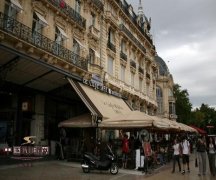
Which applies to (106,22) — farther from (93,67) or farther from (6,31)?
(6,31)

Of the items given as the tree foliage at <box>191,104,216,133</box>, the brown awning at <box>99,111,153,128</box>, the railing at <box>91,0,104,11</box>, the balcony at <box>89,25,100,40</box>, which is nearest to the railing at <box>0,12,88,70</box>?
the balcony at <box>89,25,100,40</box>

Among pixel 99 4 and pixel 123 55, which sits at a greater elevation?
pixel 99 4

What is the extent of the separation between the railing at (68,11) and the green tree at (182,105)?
1716 inches

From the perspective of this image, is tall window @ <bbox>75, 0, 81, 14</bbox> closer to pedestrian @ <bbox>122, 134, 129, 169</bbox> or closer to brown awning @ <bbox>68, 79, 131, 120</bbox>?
brown awning @ <bbox>68, 79, 131, 120</bbox>

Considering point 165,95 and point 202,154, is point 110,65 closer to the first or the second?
point 202,154

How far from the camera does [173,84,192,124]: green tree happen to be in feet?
201

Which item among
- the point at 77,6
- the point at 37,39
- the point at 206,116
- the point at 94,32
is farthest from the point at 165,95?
the point at 37,39

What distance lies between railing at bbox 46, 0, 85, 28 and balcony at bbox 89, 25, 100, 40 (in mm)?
992

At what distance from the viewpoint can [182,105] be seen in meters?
61.5

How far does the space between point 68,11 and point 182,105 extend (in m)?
46.6

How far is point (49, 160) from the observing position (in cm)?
1648

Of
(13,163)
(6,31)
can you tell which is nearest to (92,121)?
(13,163)

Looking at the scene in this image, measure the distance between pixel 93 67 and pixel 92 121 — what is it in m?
5.65

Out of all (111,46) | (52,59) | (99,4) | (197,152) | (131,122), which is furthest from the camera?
(111,46)
